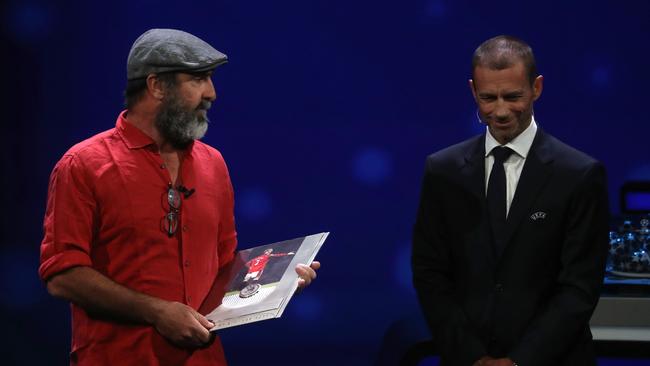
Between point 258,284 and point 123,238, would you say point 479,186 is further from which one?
point 123,238

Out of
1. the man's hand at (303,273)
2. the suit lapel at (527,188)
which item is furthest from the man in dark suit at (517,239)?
the man's hand at (303,273)

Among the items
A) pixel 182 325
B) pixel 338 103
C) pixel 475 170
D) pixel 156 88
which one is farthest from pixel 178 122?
pixel 338 103

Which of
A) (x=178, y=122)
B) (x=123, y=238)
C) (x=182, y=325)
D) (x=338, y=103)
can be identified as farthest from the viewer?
(x=338, y=103)

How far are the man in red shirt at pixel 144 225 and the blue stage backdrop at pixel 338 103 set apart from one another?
1552 mm

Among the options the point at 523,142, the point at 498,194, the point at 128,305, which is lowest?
the point at 128,305

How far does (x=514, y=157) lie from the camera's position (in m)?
2.43

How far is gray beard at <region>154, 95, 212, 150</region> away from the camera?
2508mm

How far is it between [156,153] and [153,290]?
0.38 meters

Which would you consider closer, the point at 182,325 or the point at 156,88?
the point at 182,325

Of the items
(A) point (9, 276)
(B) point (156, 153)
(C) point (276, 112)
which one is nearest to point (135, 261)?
(B) point (156, 153)

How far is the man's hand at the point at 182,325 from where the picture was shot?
230cm

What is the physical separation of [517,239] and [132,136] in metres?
1.09

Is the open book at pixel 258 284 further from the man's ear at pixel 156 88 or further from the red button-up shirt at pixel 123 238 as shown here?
the man's ear at pixel 156 88

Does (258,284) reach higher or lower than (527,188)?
lower
